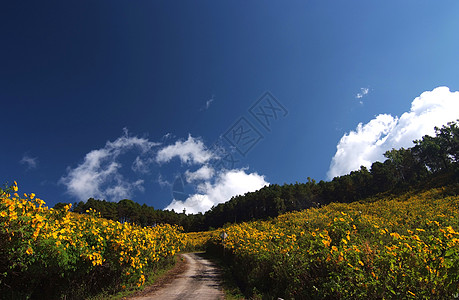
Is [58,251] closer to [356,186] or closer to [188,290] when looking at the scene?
[188,290]

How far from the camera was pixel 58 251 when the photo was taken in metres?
5.17

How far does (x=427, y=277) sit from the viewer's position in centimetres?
283

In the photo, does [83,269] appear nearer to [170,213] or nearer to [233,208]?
[233,208]

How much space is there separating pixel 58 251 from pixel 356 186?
216 feet

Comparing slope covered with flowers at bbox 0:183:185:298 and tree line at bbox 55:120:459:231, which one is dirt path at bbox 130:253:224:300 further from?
tree line at bbox 55:120:459:231

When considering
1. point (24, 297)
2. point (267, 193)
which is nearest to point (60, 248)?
point (24, 297)

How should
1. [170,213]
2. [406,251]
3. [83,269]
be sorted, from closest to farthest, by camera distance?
[406,251] < [83,269] < [170,213]

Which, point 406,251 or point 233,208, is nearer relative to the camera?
point 406,251

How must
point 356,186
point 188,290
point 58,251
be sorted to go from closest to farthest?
point 58,251
point 188,290
point 356,186

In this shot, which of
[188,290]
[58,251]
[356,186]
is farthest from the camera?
[356,186]

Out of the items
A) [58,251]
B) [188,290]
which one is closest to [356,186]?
Result: [188,290]

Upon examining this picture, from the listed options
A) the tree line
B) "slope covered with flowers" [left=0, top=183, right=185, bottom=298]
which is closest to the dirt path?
"slope covered with flowers" [left=0, top=183, right=185, bottom=298]

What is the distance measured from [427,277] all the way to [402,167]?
69.7 m

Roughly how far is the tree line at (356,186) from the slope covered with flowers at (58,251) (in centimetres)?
4547
